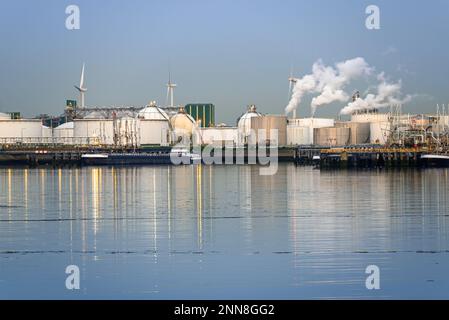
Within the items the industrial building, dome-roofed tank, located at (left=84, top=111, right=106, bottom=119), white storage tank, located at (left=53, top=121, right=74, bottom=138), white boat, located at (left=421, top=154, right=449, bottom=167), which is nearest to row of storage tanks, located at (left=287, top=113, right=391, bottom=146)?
dome-roofed tank, located at (left=84, top=111, right=106, bottom=119)

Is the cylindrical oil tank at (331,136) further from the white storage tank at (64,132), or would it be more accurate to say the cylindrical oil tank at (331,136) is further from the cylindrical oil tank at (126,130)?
the white storage tank at (64,132)

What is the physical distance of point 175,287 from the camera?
19859 mm

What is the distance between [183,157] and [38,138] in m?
34.7

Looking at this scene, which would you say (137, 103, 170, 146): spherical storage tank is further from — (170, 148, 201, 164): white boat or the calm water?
the calm water

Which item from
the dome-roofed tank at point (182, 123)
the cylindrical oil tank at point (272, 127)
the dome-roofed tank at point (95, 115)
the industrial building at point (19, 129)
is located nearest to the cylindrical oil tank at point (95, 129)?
the dome-roofed tank at point (95, 115)

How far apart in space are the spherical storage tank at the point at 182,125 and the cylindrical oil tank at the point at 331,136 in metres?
23.8

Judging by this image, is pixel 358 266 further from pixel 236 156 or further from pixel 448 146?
pixel 236 156

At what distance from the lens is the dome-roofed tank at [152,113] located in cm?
17300

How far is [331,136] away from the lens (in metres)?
163

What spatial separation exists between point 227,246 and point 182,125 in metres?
149

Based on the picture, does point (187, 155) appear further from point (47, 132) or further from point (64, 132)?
point (47, 132)

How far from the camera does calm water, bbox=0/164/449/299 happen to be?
19875 millimetres

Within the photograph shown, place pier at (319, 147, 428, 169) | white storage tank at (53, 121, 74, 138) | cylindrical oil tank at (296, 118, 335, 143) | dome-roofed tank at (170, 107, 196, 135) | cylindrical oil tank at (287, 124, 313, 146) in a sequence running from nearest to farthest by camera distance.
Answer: pier at (319, 147, 428, 169), cylindrical oil tank at (287, 124, 313, 146), white storage tank at (53, 121, 74, 138), cylindrical oil tank at (296, 118, 335, 143), dome-roofed tank at (170, 107, 196, 135)

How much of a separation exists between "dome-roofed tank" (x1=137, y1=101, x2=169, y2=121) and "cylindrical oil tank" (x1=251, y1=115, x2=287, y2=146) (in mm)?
16993
